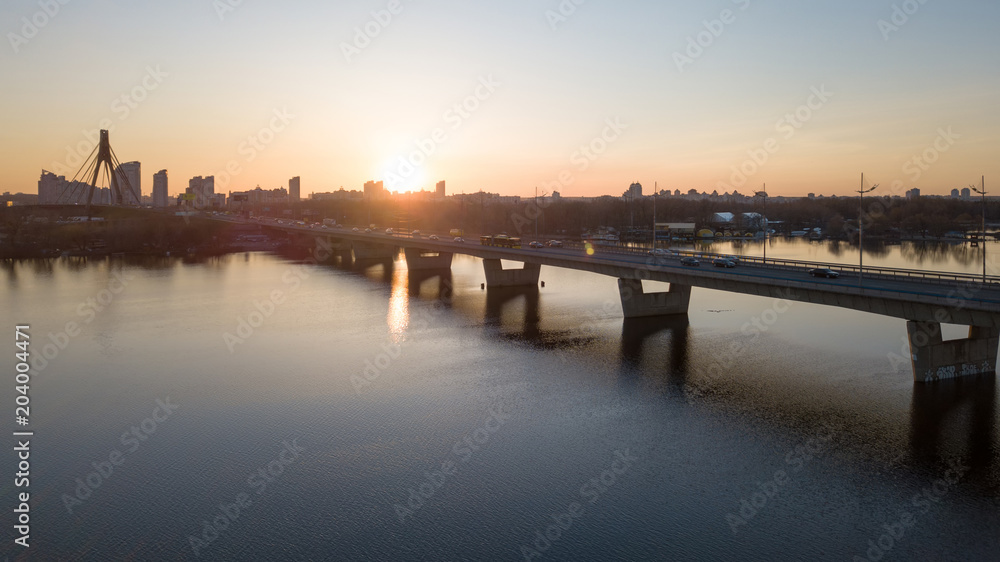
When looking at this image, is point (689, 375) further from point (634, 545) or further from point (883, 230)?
point (883, 230)

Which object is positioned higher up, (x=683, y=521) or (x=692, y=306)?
(x=692, y=306)

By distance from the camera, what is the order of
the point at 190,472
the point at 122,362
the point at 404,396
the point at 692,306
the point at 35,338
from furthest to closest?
the point at 692,306, the point at 35,338, the point at 122,362, the point at 404,396, the point at 190,472

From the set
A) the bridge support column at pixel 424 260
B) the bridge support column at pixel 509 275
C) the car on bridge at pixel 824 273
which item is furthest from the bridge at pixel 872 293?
the bridge support column at pixel 424 260

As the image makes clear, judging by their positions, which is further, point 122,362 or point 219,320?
point 219,320

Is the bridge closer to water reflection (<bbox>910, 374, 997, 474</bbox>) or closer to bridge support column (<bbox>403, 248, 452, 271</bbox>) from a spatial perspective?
water reflection (<bbox>910, 374, 997, 474</bbox>)

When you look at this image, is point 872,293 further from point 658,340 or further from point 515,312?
point 515,312

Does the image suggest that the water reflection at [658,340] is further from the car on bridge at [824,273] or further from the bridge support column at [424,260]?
the bridge support column at [424,260]

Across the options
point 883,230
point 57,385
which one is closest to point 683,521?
point 57,385

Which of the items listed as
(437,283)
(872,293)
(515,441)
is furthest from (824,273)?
(437,283)
